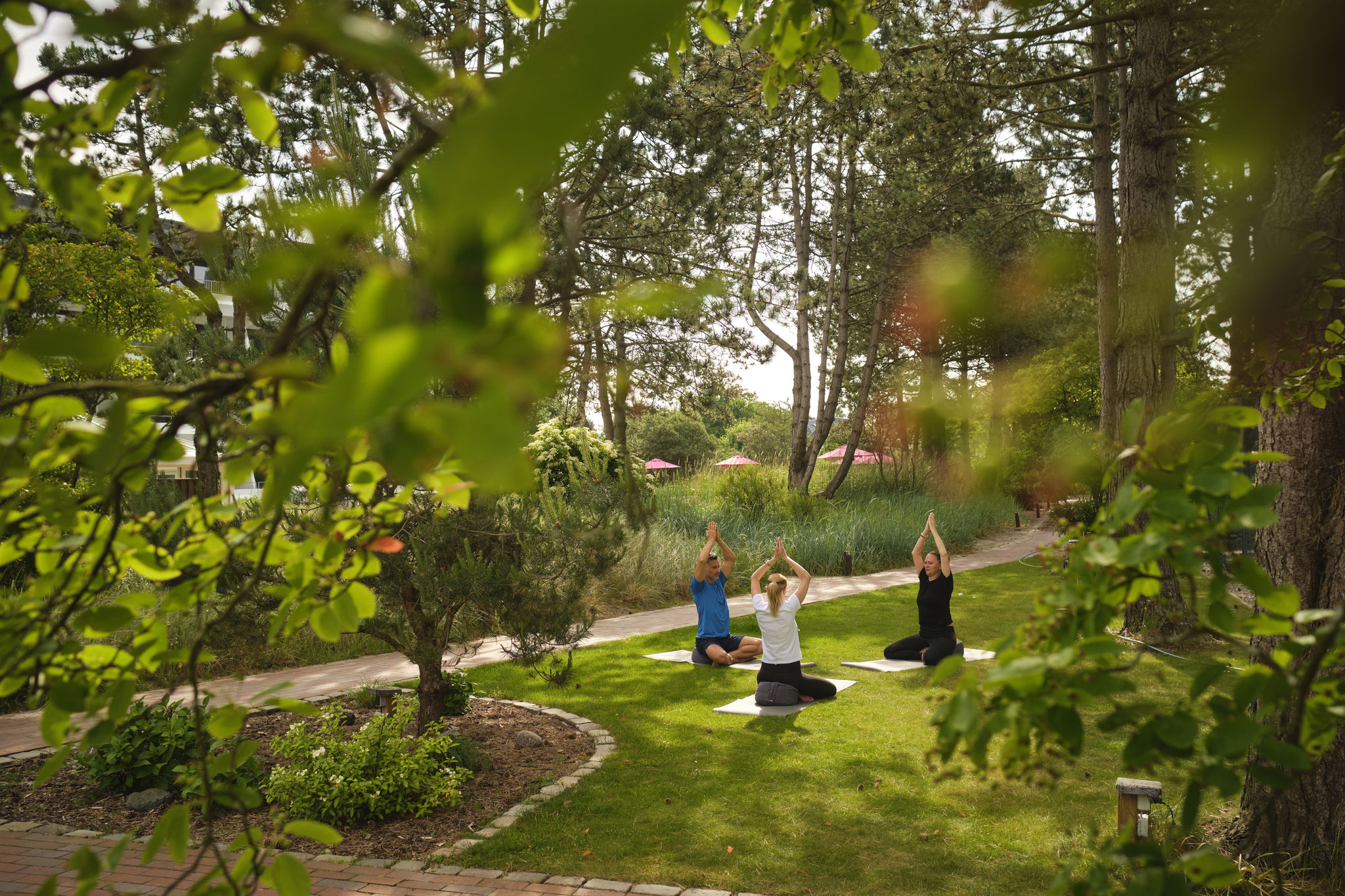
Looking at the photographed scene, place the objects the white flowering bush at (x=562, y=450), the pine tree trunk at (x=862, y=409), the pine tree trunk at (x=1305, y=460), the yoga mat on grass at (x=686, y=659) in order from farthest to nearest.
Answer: the pine tree trunk at (x=862, y=409), the white flowering bush at (x=562, y=450), the yoga mat on grass at (x=686, y=659), the pine tree trunk at (x=1305, y=460)

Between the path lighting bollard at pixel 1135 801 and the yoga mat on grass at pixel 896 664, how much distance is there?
14.0 ft

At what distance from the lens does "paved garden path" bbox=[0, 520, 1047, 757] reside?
6.93 m

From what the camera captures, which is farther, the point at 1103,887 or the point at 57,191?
the point at 57,191

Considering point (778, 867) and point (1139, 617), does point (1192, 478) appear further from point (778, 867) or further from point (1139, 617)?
point (1139, 617)

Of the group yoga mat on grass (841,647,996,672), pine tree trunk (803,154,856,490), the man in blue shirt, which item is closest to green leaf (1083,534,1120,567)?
the man in blue shirt

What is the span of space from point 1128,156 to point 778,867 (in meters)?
7.58

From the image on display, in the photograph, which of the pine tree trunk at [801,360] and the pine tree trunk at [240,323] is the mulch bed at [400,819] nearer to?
the pine tree trunk at [240,323]

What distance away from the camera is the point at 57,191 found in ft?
3.92

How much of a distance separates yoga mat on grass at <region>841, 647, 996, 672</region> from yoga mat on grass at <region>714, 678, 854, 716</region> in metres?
1.31

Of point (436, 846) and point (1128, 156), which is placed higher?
point (1128, 156)

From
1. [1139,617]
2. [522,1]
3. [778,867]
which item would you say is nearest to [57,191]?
[522,1]

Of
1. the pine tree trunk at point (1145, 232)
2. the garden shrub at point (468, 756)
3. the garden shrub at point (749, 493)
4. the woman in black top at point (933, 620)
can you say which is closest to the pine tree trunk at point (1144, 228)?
the pine tree trunk at point (1145, 232)

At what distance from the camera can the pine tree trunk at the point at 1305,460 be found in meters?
3.69

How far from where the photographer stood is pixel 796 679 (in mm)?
7379
